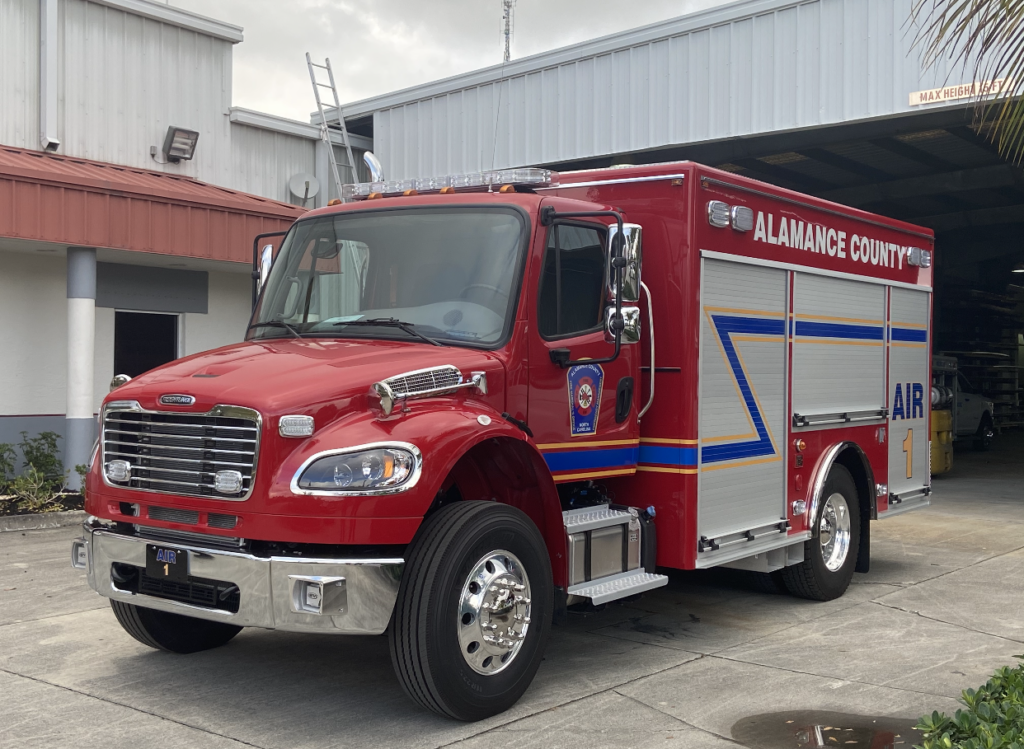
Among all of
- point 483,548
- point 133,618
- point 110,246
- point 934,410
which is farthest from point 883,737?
point 934,410

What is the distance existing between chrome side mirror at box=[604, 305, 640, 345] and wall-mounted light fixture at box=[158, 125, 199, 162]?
479 inches

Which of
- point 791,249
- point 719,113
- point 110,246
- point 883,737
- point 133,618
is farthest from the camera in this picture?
point 719,113

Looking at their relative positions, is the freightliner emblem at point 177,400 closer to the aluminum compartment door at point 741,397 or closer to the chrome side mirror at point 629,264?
the chrome side mirror at point 629,264

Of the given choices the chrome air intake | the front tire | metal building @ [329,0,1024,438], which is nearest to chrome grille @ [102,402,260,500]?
the chrome air intake

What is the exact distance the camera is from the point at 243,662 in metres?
6.50

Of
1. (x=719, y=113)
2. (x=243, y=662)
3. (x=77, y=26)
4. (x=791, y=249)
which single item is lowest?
(x=243, y=662)

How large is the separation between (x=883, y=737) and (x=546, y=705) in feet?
5.40

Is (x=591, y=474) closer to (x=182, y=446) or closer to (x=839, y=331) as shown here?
(x=182, y=446)

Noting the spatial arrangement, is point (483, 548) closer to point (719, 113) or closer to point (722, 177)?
point (722, 177)

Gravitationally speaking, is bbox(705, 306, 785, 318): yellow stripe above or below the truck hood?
above

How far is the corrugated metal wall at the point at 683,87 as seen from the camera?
13000mm

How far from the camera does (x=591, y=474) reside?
6461 mm

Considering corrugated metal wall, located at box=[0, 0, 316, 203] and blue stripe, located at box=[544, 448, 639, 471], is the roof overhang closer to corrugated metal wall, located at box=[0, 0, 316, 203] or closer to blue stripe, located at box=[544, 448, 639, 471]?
corrugated metal wall, located at box=[0, 0, 316, 203]

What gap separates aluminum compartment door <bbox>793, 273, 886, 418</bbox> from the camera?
26.5 feet
